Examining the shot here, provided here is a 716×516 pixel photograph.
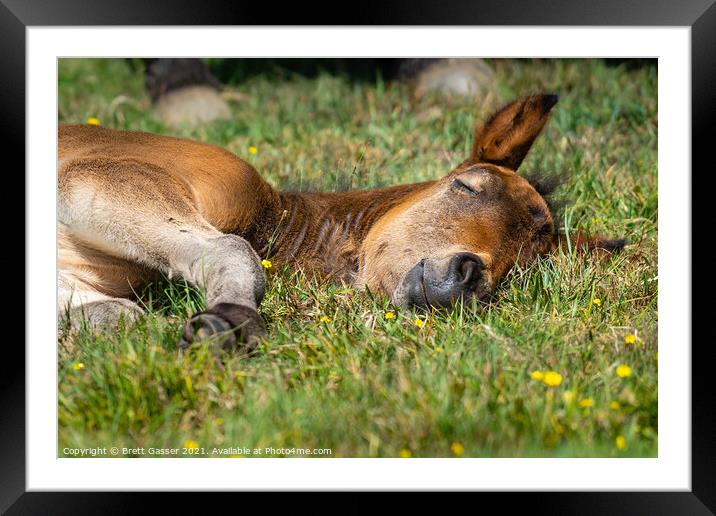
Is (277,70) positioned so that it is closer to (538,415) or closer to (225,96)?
(225,96)

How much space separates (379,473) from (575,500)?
0.70 meters

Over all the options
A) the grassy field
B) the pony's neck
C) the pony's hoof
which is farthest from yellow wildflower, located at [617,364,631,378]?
the pony's neck

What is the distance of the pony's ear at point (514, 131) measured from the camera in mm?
5035

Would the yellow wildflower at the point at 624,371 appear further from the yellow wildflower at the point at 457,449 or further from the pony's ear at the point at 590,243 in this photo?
the pony's ear at the point at 590,243

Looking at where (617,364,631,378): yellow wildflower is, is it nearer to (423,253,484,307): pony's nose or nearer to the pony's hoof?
(423,253,484,307): pony's nose

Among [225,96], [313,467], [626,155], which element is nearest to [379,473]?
[313,467]

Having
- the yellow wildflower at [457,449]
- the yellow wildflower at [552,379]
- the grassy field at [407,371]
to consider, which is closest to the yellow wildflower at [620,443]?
the grassy field at [407,371]

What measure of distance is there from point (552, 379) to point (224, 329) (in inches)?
52.1

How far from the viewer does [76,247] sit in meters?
4.50

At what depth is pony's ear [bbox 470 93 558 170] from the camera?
5.04 metres

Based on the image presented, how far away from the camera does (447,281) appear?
4145 mm

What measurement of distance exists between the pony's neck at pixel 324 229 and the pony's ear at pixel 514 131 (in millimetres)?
410
